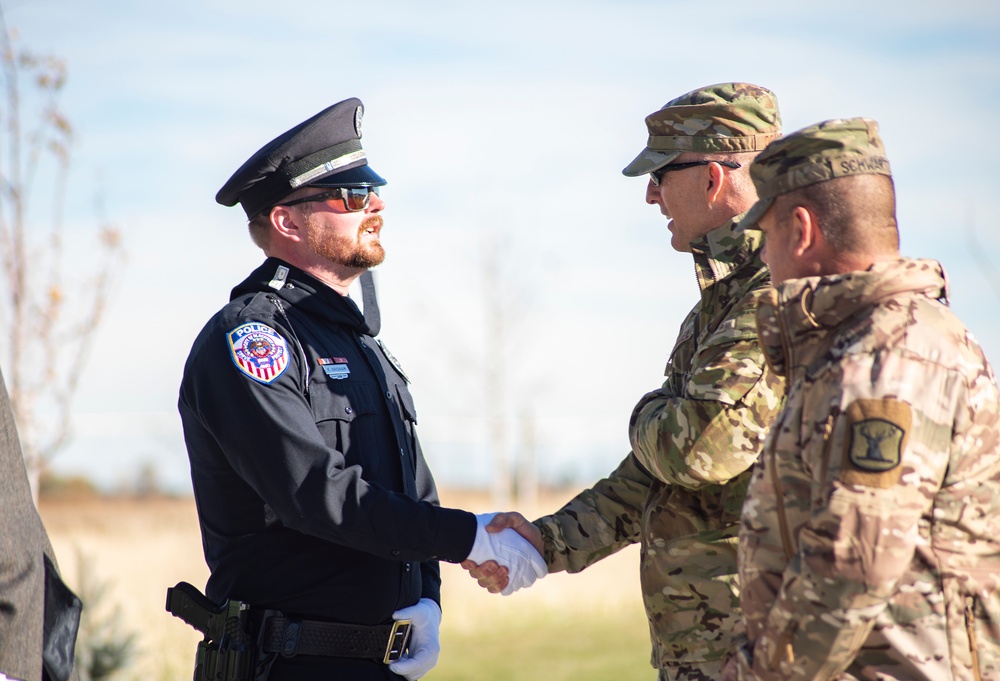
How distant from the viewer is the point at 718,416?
3.09 meters

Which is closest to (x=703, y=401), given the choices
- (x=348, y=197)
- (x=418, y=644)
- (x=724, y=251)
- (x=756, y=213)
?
(x=724, y=251)

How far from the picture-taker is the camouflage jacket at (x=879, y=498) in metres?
2.19

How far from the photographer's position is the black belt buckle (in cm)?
346

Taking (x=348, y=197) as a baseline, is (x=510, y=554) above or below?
below

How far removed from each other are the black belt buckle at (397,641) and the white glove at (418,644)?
0.02 meters

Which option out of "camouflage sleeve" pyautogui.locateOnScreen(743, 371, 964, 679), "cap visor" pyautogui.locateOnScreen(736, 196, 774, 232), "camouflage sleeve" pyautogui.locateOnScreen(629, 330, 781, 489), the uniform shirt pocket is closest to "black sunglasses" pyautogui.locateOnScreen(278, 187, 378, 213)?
the uniform shirt pocket

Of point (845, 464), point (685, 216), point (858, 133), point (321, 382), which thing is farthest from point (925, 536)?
point (321, 382)

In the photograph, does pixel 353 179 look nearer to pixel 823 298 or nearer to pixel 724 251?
pixel 724 251

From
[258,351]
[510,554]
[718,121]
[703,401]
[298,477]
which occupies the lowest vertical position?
[510,554]

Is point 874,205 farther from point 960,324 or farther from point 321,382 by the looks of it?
point 321,382

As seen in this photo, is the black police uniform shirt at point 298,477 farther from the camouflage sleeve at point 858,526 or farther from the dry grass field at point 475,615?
the dry grass field at point 475,615

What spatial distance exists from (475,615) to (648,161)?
26.6 ft

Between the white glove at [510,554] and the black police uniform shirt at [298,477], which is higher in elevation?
the black police uniform shirt at [298,477]

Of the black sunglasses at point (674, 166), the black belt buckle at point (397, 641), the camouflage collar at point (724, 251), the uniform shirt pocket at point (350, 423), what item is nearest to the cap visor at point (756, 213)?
the camouflage collar at point (724, 251)
